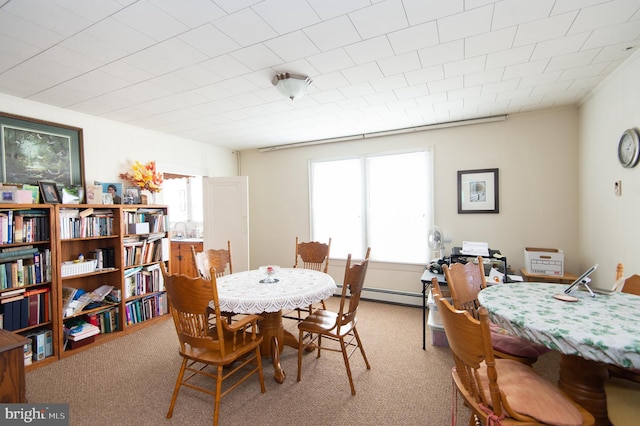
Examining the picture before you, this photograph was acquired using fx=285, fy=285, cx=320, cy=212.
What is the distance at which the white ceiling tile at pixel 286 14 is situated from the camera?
1.58 meters

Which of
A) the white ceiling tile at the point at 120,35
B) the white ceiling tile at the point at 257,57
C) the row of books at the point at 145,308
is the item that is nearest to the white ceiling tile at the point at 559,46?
the white ceiling tile at the point at 257,57

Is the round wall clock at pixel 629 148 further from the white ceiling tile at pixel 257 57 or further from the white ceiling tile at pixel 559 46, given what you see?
the white ceiling tile at pixel 257 57

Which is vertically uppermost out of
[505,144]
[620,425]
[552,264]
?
[505,144]

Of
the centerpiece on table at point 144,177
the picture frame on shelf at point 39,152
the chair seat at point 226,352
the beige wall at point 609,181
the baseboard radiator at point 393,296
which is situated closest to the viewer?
the chair seat at point 226,352

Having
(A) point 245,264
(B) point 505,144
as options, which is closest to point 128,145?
(A) point 245,264

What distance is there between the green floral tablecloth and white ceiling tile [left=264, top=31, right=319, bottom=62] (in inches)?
79.6

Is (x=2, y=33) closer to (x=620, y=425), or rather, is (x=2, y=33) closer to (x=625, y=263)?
(x=620, y=425)

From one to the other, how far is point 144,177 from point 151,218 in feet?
1.73

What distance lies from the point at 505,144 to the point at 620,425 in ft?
10.3

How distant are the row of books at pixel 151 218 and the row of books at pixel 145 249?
10 cm

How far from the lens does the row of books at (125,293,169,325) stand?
339 cm

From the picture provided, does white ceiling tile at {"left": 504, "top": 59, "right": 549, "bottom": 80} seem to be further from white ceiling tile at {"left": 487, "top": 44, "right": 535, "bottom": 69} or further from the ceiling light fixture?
the ceiling light fixture

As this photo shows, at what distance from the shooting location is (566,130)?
3.31m

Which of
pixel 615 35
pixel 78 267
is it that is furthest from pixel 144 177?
pixel 615 35
